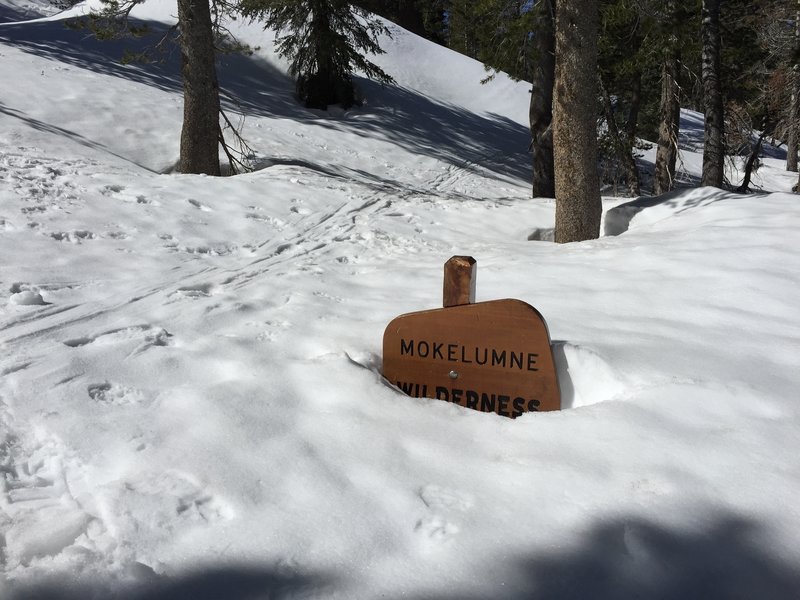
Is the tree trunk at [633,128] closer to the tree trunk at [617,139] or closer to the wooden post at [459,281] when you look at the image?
the tree trunk at [617,139]

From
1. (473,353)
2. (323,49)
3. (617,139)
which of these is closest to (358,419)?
(473,353)

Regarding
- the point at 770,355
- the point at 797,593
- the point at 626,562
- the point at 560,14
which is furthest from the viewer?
the point at 560,14

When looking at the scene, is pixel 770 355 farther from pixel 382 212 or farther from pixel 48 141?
pixel 48 141

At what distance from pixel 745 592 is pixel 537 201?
26.3 ft

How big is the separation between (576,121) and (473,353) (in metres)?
4.32

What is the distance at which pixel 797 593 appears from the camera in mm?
1496

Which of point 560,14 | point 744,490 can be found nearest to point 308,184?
point 560,14

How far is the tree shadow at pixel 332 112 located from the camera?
12.8 metres

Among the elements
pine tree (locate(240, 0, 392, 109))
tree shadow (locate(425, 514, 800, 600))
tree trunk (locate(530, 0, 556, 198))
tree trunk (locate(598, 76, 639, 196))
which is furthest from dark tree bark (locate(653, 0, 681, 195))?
tree shadow (locate(425, 514, 800, 600))

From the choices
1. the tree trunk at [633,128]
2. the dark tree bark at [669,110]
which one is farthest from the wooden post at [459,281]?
the tree trunk at [633,128]

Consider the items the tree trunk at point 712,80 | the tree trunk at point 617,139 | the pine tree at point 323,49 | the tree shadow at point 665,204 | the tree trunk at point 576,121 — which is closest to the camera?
the tree trunk at point 576,121

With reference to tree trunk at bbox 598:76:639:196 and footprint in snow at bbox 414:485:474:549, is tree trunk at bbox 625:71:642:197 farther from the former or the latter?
footprint in snow at bbox 414:485:474:549

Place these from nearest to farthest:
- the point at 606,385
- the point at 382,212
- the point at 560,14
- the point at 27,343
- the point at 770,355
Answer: the point at 606,385
the point at 770,355
the point at 27,343
the point at 560,14
the point at 382,212

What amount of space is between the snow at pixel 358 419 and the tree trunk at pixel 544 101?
4235 mm
